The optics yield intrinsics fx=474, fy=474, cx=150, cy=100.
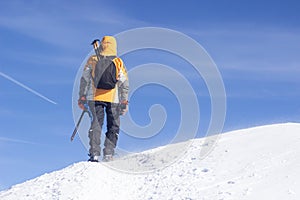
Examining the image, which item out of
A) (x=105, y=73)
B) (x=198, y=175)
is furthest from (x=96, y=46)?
(x=198, y=175)

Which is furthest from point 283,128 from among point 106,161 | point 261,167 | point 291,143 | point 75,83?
point 75,83

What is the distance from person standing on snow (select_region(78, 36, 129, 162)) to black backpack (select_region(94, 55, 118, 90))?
7 centimetres

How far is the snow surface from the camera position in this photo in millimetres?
7941

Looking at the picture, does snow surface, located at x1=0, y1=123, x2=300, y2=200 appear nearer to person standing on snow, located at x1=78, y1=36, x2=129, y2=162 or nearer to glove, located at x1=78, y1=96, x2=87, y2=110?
person standing on snow, located at x1=78, y1=36, x2=129, y2=162

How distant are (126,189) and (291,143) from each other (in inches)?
139

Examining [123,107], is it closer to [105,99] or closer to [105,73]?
[105,99]

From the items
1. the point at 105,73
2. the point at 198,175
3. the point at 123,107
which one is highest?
the point at 105,73

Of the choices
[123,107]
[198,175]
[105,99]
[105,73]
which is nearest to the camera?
[198,175]

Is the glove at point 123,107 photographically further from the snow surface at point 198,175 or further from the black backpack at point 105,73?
the snow surface at point 198,175

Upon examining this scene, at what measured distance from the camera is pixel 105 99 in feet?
37.7

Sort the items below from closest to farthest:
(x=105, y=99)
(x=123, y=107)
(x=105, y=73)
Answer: (x=105, y=73) → (x=105, y=99) → (x=123, y=107)

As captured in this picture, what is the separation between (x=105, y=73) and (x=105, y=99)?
64cm

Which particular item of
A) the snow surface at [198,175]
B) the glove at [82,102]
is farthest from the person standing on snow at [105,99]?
the snow surface at [198,175]

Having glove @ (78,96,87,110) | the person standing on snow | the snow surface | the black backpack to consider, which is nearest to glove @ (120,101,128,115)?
the person standing on snow
